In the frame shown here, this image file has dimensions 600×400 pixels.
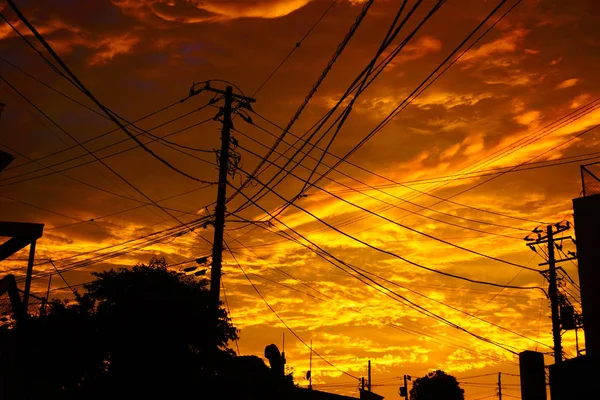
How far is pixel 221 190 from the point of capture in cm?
2736

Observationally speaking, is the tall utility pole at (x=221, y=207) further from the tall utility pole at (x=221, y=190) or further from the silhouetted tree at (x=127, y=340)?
the silhouetted tree at (x=127, y=340)

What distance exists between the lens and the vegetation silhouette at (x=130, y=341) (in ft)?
96.6

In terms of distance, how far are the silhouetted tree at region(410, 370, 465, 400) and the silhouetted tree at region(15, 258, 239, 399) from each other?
2642 inches

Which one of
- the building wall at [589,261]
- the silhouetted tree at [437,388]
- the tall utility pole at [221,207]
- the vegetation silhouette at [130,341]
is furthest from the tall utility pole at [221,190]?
the silhouetted tree at [437,388]

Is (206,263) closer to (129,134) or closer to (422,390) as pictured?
(129,134)

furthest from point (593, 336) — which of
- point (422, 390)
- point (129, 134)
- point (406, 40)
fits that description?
point (422, 390)

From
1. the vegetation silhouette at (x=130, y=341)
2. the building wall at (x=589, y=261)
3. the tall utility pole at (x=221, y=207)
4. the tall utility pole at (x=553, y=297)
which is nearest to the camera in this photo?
the building wall at (x=589, y=261)

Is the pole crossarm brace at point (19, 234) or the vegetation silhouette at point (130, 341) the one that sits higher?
the pole crossarm brace at point (19, 234)

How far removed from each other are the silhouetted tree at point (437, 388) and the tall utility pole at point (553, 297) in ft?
166

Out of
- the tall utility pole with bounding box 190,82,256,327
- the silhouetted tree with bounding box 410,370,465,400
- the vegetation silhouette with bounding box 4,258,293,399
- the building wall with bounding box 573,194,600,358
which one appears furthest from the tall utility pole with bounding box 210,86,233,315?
the silhouetted tree with bounding box 410,370,465,400

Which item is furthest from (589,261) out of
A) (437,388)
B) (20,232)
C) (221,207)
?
(437,388)

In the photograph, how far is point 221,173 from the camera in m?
27.9

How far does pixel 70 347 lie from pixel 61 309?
265 cm

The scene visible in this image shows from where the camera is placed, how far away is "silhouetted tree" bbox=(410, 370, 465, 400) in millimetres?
91938
